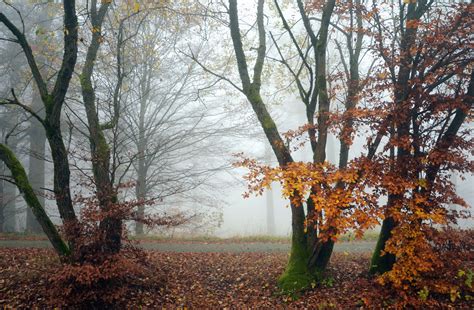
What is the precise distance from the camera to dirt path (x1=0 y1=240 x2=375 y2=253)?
381 inches

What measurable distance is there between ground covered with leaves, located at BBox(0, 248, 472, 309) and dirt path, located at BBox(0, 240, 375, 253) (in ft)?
3.62

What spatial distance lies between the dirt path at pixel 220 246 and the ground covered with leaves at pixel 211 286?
3.62 ft

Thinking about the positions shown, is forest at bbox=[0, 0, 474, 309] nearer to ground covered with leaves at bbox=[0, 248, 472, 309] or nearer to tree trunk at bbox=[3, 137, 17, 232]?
ground covered with leaves at bbox=[0, 248, 472, 309]

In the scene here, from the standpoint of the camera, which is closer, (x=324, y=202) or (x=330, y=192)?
(x=324, y=202)

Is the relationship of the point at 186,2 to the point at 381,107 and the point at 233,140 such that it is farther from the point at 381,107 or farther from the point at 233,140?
the point at 381,107

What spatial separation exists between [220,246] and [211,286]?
10.5ft

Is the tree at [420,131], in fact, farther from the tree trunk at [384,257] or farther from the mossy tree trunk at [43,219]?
the mossy tree trunk at [43,219]

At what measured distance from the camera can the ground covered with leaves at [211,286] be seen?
607 centimetres

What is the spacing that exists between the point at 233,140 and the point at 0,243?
855 centimetres

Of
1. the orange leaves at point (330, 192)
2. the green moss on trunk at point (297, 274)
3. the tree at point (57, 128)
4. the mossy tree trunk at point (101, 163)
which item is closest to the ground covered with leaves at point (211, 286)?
the green moss on trunk at point (297, 274)

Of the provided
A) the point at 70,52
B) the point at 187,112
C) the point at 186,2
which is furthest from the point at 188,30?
the point at 70,52

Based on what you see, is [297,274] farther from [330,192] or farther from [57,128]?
[57,128]

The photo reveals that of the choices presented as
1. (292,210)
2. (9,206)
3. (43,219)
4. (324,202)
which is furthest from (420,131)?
(9,206)

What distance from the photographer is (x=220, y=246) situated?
10500mm
